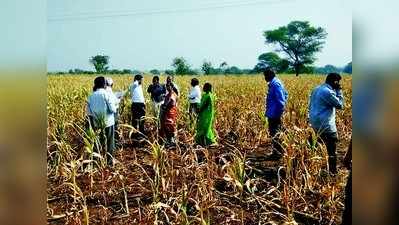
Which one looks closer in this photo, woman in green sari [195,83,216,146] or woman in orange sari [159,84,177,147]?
→ woman in green sari [195,83,216,146]

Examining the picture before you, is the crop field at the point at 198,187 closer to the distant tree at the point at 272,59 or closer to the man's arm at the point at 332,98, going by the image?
the man's arm at the point at 332,98

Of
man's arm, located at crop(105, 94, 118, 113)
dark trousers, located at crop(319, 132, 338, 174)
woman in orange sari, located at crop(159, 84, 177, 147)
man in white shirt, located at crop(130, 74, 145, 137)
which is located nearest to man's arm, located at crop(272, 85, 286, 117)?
dark trousers, located at crop(319, 132, 338, 174)

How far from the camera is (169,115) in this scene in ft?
19.0

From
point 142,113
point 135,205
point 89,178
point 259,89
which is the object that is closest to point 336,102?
point 135,205

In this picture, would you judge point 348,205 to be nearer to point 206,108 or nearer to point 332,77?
point 332,77

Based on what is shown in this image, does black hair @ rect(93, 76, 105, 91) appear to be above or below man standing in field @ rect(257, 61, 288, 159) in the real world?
above

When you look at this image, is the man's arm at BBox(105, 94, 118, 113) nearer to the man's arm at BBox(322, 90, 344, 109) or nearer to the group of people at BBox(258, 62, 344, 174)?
the group of people at BBox(258, 62, 344, 174)

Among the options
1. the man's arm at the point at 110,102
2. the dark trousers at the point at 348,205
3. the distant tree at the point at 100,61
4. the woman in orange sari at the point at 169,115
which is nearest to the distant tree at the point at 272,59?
the distant tree at the point at 100,61

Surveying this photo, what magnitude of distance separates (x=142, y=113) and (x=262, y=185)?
276cm

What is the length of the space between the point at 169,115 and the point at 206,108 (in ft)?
1.49

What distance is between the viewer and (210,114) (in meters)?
5.59

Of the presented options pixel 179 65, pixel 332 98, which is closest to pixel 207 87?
pixel 332 98

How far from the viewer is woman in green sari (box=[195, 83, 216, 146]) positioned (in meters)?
5.54
